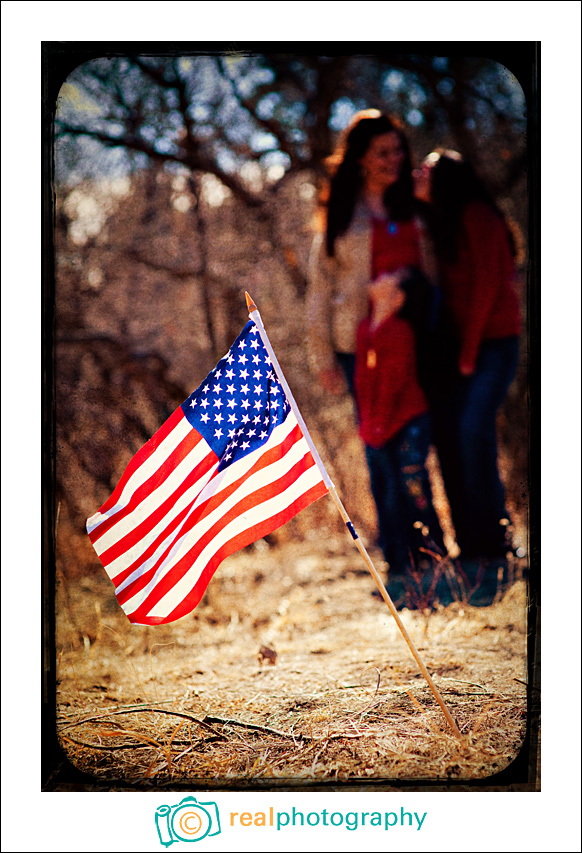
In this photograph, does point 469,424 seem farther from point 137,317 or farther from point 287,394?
point 137,317

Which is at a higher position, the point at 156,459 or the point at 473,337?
the point at 473,337

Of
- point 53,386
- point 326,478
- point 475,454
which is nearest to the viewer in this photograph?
point 326,478

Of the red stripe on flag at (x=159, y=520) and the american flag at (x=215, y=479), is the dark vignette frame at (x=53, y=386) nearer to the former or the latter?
the red stripe on flag at (x=159, y=520)

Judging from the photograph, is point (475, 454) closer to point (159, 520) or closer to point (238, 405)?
point (238, 405)

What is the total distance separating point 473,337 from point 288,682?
5.88 feet

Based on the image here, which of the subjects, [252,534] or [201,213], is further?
[201,213]

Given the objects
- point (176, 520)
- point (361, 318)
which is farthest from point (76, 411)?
point (361, 318)

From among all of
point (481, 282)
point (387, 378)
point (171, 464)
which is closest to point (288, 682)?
point (171, 464)

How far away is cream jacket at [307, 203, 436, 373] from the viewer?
297cm

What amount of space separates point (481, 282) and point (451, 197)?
1.35ft

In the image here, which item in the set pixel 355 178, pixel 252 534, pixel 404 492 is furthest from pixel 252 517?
pixel 355 178

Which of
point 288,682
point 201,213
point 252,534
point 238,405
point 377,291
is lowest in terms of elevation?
point 288,682

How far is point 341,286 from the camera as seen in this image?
3025mm

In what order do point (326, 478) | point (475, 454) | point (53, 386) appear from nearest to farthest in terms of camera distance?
point (326, 478) → point (53, 386) → point (475, 454)
